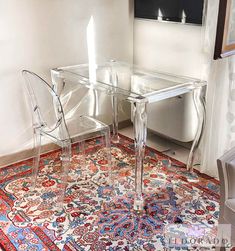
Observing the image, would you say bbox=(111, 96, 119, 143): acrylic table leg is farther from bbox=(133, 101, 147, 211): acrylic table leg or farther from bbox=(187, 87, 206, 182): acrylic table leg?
bbox=(133, 101, 147, 211): acrylic table leg

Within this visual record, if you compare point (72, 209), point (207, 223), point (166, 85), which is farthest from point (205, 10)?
point (72, 209)

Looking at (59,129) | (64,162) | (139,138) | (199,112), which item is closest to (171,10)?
(199,112)

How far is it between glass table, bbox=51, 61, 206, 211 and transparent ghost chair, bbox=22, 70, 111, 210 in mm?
271

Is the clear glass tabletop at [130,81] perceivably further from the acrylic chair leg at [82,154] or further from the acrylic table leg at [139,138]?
the acrylic chair leg at [82,154]

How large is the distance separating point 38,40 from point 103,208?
4.74 feet

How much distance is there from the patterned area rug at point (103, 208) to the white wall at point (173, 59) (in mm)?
310

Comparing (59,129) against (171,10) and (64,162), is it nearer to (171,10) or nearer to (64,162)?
(64,162)

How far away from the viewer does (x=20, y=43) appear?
8.82 feet

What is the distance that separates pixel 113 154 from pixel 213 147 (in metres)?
0.91

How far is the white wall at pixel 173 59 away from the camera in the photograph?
9.15ft

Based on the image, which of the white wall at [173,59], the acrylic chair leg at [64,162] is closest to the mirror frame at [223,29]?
the white wall at [173,59]

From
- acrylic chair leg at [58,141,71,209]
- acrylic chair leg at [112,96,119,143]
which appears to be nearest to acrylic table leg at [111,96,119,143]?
acrylic chair leg at [112,96,119,143]

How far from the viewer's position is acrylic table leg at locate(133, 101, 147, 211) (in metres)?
2.10

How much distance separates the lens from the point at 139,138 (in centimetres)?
217
